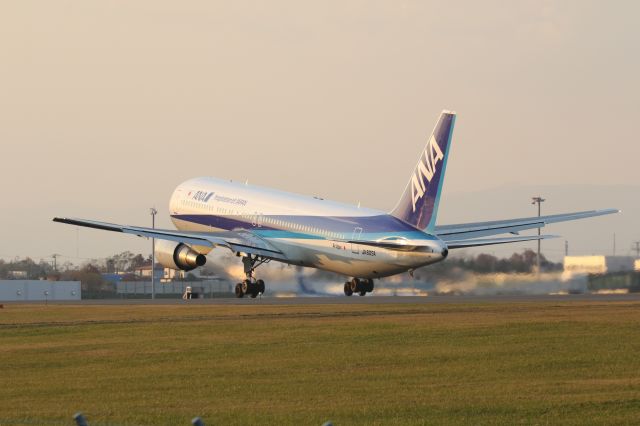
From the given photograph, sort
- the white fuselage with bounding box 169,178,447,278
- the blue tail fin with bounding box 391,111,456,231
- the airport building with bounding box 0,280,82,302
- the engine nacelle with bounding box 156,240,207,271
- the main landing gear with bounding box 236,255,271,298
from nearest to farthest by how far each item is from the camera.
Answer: the blue tail fin with bounding box 391,111,456,231
the white fuselage with bounding box 169,178,447,278
the engine nacelle with bounding box 156,240,207,271
the main landing gear with bounding box 236,255,271,298
the airport building with bounding box 0,280,82,302

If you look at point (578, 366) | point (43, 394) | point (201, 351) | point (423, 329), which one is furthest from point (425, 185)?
point (43, 394)

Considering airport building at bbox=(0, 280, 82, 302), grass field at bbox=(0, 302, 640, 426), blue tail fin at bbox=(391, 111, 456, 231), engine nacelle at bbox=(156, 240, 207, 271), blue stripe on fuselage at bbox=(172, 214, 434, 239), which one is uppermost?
blue tail fin at bbox=(391, 111, 456, 231)

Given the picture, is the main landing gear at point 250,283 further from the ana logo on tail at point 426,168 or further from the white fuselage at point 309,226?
the ana logo on tail at point 426,168

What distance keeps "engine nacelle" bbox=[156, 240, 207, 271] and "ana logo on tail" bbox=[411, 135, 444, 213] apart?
15.1m

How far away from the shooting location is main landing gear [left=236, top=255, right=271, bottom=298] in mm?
76875

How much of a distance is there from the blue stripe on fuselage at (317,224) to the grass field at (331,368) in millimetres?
12475

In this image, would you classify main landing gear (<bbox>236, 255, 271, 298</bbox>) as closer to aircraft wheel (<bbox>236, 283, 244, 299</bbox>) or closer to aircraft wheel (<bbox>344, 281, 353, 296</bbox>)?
aircraft wheel (<bbox>236, 283, 244, 299</bbox>)

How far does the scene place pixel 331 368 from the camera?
34250mm

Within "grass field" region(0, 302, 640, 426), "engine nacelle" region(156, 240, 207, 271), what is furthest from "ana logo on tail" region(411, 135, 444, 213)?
"engine nacelle" region(156, 240, 207, 271)

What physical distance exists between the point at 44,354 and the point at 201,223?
40.8m

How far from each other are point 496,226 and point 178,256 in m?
17.8

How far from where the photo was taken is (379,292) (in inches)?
3130

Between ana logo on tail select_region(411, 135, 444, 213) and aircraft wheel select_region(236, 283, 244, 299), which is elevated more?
ana logo on tail select_region(411, 135, 444, 213)

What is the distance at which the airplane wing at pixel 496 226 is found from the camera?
7379 centimetres
